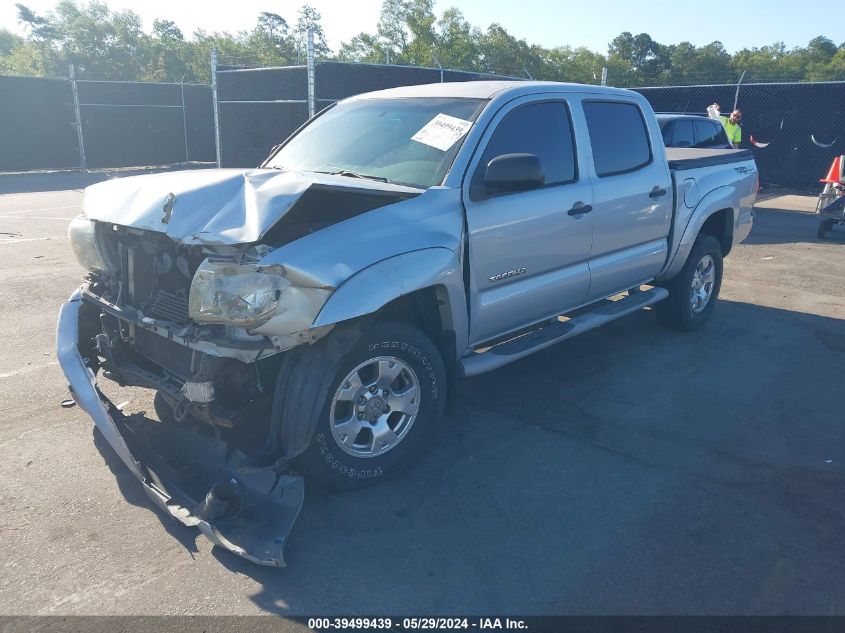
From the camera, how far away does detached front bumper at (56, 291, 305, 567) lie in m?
3.02

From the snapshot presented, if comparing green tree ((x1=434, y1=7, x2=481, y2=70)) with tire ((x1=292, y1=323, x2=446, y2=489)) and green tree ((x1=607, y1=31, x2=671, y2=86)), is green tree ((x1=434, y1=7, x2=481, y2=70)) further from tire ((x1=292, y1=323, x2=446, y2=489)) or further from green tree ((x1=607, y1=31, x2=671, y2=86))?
tire ((x1=292, y1=323, x2=446, y2=489))

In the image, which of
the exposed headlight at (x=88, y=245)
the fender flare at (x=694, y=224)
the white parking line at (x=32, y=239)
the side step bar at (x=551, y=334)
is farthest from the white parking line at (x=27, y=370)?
the white parking line at (x=32, y=239)

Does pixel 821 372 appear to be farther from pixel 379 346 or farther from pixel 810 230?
pixel 810 230

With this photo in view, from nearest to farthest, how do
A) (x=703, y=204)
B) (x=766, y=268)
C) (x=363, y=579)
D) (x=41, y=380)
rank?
(x=363, y=579), (x=41, y=380), (x=703, y=204), (x=766, y=268)

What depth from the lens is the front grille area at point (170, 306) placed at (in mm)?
3402

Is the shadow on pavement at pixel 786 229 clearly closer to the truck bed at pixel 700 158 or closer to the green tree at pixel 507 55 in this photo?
the truck bed at pixel 700 158

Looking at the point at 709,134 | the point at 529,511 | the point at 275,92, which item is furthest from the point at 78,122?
the point at 529,511

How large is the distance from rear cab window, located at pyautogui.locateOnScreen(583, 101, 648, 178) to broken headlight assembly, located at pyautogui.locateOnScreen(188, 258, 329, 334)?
109 inches

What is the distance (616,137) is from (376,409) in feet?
9.92

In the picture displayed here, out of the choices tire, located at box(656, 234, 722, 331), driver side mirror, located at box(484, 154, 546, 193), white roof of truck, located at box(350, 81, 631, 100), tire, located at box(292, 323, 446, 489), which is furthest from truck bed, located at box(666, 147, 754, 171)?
tire, located at box(292, 323, 446, 489)

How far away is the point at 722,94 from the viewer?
19328 millimetres

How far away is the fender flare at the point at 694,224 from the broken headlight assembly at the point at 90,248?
4.41 m

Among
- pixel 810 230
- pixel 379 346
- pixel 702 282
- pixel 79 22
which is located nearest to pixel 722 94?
pixel 810 230

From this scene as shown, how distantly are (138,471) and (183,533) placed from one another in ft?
1.19
